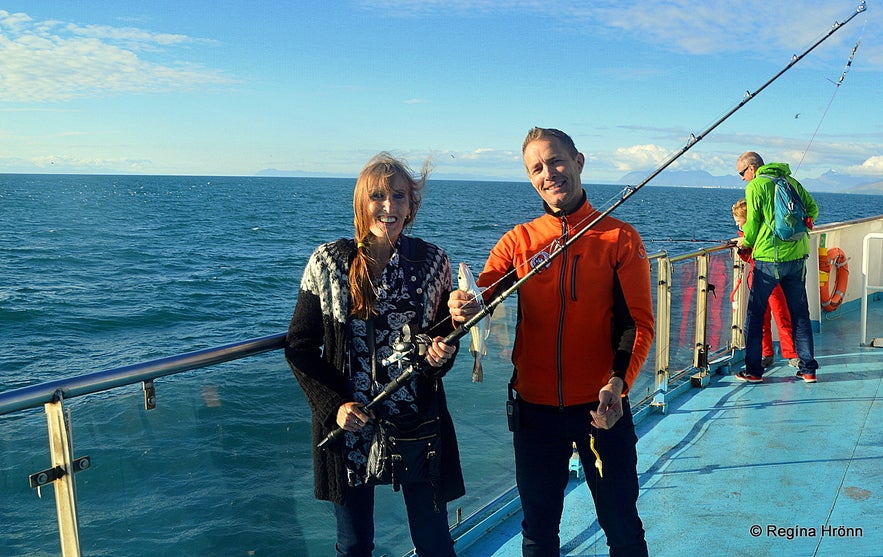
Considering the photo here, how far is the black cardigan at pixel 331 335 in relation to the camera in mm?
2225

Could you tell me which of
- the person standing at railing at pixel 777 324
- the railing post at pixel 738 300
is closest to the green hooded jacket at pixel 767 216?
the person standing at railing at pixel 777 324

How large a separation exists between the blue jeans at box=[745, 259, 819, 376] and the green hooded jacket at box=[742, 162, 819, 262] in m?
0.07

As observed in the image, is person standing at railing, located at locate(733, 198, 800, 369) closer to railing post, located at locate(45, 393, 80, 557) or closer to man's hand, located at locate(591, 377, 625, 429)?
man's hand, located at locate(591, 377, 625, 429)

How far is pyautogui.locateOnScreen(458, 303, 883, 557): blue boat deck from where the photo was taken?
3107 mm

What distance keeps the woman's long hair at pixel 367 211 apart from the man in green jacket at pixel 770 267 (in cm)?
371

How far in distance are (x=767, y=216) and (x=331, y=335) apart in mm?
4064

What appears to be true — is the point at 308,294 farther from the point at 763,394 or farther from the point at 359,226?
the point at 763,394

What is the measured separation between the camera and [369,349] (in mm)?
2271

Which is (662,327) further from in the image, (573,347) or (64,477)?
(64,477)

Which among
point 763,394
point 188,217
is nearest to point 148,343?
point 763,394

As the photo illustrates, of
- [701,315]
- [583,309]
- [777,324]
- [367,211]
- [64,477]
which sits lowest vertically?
[777,324]

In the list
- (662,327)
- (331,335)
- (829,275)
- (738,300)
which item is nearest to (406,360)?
(331,335)

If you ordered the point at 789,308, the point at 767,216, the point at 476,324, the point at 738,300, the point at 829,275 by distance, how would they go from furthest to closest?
1. the point at 829,275
2. the point at 738,300
3. the point at 789,308
4. the point at 767,216
5. the point at 476,324

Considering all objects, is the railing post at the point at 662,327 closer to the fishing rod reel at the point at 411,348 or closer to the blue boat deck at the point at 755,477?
the blue boat deck at the point at 755,477
